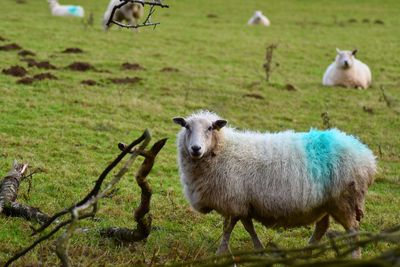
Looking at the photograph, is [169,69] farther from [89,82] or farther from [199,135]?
[199,135]

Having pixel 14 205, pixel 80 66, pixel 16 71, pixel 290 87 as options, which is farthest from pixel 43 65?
pixel 14 205

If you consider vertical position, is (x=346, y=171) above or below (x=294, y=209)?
above

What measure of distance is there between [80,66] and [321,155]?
12427 mm

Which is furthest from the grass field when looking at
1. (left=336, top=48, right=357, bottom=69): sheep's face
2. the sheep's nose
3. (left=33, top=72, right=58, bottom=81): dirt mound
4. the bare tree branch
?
the sheep's nose

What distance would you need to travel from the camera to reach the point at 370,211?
8.94 metres

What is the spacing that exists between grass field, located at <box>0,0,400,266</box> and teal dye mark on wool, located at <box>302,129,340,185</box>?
44.5 inches

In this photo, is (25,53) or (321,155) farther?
(25,53)

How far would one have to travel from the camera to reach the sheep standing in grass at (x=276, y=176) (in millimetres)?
6602

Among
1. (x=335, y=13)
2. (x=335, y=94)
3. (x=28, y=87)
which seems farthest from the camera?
(x=335, y=13)

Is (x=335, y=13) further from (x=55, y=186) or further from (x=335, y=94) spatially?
(x=55, y=186)

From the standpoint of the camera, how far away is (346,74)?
18.4 metres

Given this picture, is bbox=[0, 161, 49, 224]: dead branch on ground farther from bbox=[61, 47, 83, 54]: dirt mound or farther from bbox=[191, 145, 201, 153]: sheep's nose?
bbox=[61, 47, 83, 54]: dirt mound

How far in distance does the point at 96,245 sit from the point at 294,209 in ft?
6.85

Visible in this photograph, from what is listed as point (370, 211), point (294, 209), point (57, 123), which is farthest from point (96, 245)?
point (57, 123)
